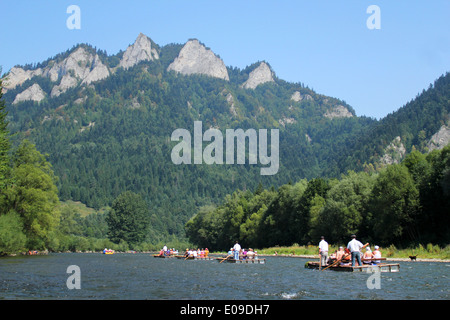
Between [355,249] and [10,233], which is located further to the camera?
[10,233]

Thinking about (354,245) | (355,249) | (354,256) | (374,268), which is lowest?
(374,268)

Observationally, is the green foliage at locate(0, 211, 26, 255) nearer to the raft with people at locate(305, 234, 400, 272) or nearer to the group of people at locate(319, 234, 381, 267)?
the raft with people at locate(305, 234, 400, 272)

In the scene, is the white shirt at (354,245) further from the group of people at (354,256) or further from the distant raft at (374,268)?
the distant raft at (374,268)

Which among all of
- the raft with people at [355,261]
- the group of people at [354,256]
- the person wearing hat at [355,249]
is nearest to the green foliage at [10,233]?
the raft with people at [355,261]

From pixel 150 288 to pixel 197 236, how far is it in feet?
457

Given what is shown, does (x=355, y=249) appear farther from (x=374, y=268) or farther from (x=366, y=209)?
(x=366, y=209)

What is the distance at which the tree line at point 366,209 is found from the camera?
75.1 m

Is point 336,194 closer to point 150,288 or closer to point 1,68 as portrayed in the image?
point 1,68

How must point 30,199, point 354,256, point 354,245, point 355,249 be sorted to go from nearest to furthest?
point 354,245
point 355,249
point 354,256
point 30,199

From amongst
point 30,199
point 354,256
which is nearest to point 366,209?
point 354,256

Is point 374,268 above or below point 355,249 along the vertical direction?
below

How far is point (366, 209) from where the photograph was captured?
90688mm

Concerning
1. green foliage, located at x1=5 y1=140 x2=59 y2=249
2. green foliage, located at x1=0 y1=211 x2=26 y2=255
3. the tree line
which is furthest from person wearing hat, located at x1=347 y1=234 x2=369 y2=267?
green foliage, located at x1=5 y1=140 x2=59 y2=249
